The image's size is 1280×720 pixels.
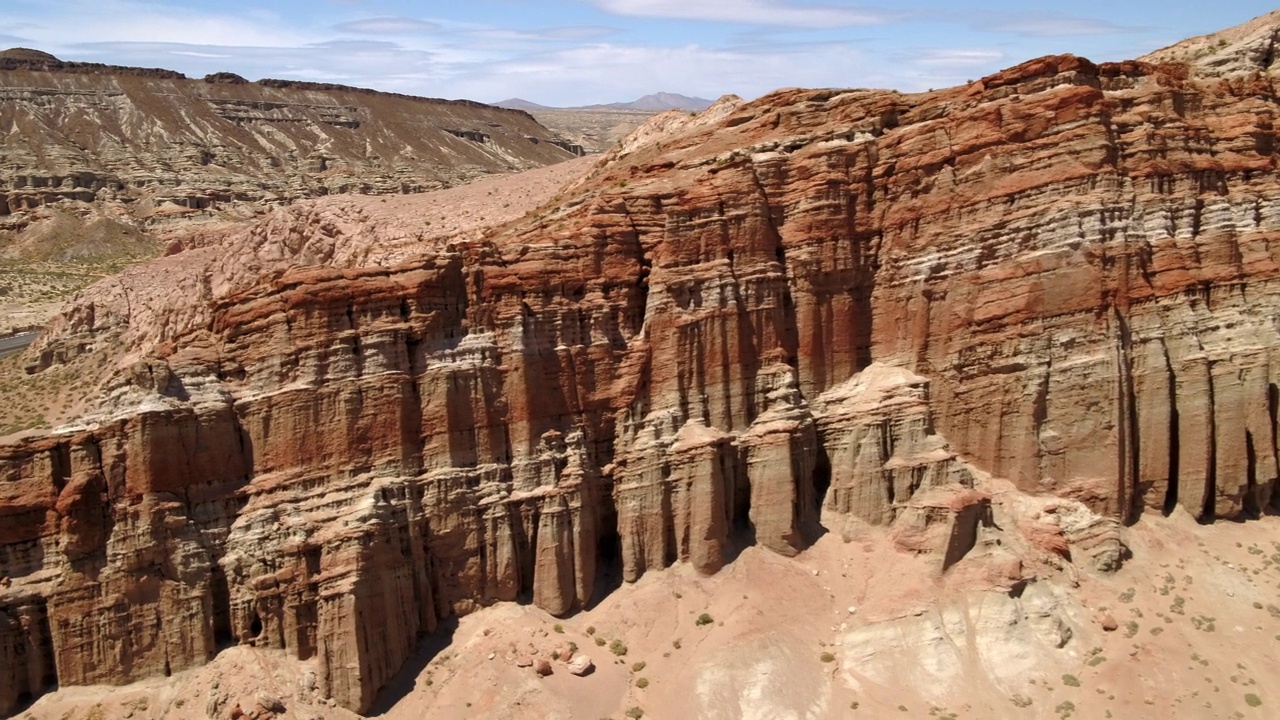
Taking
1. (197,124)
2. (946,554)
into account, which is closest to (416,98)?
(197,124)

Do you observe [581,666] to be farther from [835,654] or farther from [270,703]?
[270,703]

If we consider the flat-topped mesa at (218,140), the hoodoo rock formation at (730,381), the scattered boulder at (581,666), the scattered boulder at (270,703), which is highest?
the flat-topped mesa at (218,140)

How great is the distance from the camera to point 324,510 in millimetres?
26000

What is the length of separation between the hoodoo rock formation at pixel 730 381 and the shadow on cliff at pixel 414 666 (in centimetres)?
41

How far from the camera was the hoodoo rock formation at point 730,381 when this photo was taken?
2533cm

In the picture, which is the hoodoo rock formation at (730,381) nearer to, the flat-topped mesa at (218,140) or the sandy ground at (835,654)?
the sandy ground at (835,654)

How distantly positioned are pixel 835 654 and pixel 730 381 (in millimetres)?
9234

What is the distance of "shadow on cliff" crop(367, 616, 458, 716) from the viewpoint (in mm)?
25594

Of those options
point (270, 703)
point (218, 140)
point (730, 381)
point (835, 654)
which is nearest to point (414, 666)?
point (270, 703)

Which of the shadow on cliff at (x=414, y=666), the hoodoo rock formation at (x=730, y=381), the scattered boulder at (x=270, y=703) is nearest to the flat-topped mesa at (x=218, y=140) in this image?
the hoodoo rock formation at (x=730, y=381)

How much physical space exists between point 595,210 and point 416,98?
17047 cm

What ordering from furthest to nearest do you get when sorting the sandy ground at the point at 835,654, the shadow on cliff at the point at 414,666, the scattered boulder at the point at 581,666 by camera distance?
the scattered boulder at the point at 581,666 → the shadow on cliff at the point at 414,666 → the sandy ground at the point at 835,654

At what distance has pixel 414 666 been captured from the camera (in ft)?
87.2

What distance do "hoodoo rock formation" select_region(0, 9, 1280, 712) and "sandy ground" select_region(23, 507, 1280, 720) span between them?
865 millimetres
